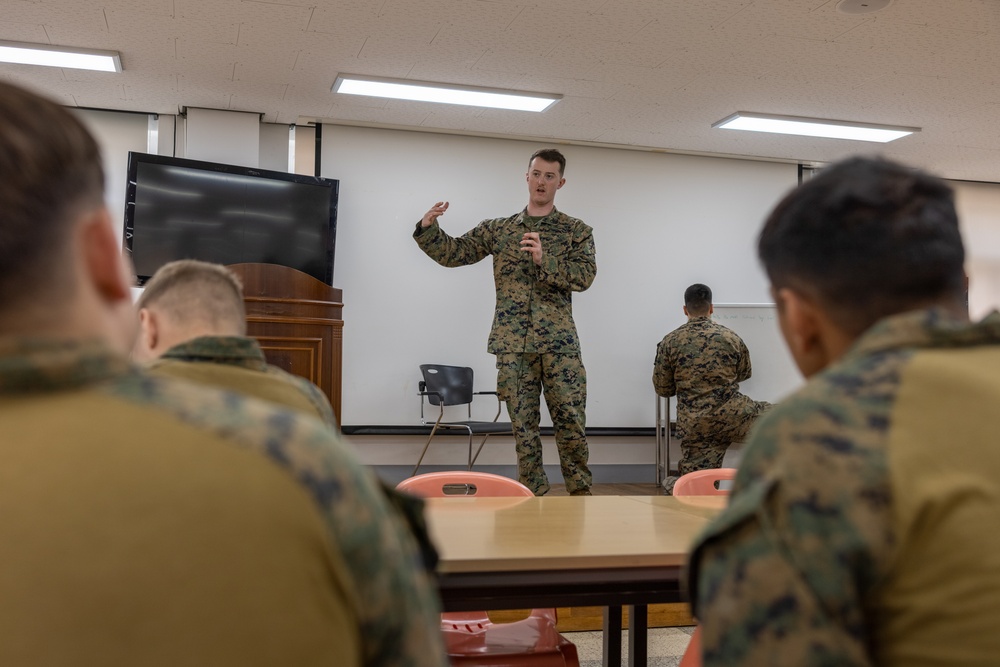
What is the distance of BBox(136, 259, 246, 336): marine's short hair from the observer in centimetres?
169

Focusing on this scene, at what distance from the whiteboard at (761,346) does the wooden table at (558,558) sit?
542cm

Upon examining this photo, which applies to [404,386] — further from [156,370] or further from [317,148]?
[156,370]

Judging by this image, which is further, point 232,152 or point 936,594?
point 232,152

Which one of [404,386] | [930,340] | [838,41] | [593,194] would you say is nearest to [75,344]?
[930,340]

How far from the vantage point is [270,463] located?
488 mm

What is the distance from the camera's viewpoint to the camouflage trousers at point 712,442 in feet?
17.4

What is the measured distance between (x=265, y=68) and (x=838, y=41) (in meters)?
3.44

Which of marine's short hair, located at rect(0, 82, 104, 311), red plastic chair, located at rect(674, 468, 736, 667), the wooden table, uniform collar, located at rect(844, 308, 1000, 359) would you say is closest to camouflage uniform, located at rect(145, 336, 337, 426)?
the wooden table

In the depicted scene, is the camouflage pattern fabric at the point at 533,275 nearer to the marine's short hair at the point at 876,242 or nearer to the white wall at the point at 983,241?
the marine's short hair at the point at 876,242

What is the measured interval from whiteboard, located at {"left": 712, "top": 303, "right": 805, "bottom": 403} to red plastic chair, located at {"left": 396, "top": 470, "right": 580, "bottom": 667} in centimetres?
510

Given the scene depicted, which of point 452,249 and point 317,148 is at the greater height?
point 317,148

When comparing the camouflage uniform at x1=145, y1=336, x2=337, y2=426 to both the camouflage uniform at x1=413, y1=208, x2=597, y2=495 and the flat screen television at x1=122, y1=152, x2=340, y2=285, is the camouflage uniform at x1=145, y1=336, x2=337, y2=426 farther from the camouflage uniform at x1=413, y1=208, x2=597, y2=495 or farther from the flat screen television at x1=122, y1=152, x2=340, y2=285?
the flat screen television at x1=122, y1=152, x2=340, y2=285

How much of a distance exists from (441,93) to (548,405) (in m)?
2.71

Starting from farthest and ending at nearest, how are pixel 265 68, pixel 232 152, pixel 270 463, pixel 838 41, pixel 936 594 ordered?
pixel 232 152 < pixel 265 68 < pixel 838 41 < pixel 936 594 < pixel 270 463
